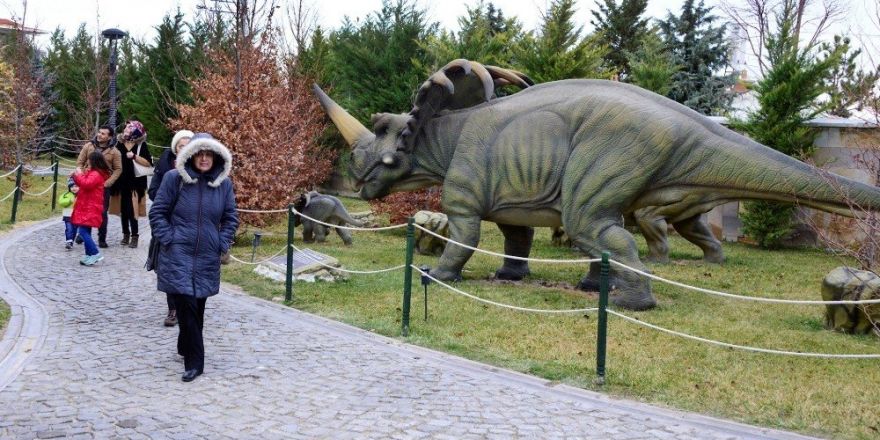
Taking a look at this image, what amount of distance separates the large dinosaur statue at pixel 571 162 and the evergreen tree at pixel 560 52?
5.57 m

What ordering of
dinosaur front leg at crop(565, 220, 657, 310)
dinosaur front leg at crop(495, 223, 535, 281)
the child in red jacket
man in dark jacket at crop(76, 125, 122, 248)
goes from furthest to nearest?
man in dark jacket at crop(76, 125, 122, 248), dinosaur front leg at crop(495, 223, 535, 281), the child in red jacket, dinosaur front leg at crop(565, 220, 657, 310)

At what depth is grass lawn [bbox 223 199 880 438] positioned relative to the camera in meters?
5.27

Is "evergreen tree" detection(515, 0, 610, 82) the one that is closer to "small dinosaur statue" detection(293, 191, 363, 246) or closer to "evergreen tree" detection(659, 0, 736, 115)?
"small dinosaur statue" detection(293, 191, 363, 246)

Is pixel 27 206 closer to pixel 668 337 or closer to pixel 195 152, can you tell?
pixel 195 152

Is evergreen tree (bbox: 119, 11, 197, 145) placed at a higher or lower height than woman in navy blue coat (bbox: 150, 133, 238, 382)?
higher

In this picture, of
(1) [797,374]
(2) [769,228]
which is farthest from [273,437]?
(2) [769,228]

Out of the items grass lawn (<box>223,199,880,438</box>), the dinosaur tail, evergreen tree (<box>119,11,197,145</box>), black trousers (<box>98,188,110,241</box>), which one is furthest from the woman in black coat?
evergreen tree (<box>119,11,197,145</box>)

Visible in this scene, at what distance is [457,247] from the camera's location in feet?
29.8

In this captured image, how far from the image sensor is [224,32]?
21.2 metres

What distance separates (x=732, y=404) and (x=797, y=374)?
3.32 feet

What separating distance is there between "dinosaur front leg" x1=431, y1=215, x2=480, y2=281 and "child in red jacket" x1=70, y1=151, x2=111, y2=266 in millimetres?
4091

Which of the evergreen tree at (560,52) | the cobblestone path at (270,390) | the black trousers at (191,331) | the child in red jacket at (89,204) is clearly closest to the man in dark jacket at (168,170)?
the cobblestone path at (270,390)

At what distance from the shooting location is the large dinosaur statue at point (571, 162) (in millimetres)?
7781

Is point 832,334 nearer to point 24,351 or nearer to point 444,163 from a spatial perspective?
point 444,163
